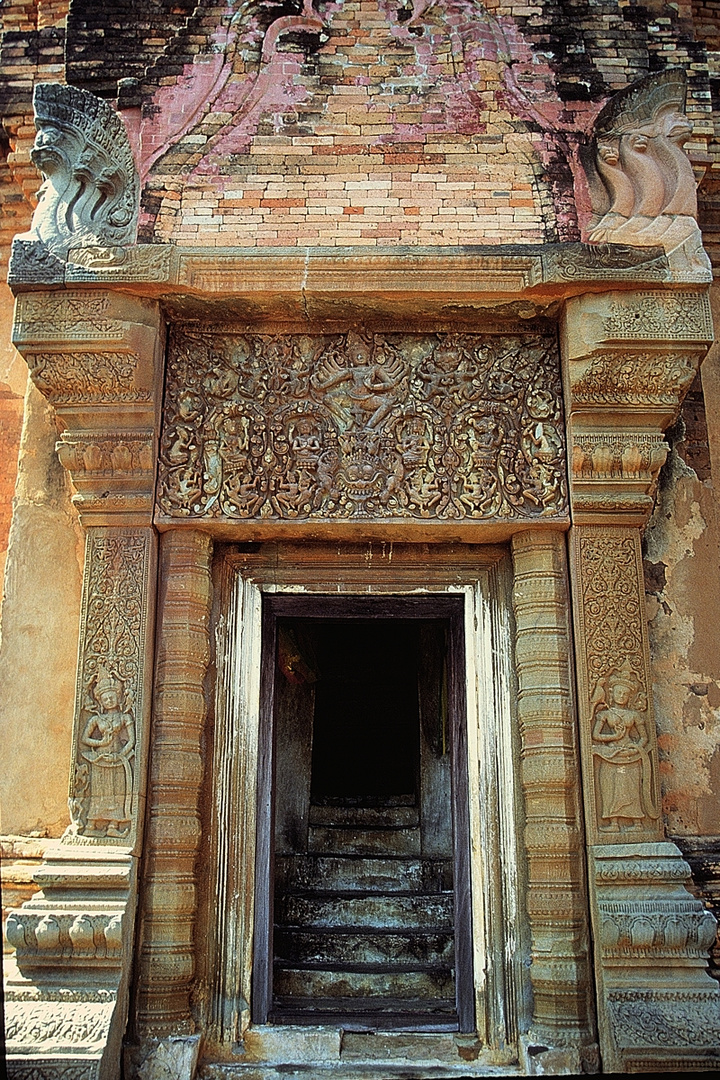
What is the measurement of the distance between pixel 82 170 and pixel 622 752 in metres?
3.67

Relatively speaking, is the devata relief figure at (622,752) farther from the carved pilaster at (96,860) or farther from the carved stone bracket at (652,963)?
the carved pilaster at (96,860)

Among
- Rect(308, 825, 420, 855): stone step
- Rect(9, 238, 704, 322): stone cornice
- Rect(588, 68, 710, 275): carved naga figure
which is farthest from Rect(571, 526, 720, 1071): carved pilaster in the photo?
Rect(308, 825, 420, 855): stone step

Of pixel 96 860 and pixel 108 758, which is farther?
pixel 108 758

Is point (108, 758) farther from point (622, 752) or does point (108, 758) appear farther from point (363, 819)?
point (363, 819)

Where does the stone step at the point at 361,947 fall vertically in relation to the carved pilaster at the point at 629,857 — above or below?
below

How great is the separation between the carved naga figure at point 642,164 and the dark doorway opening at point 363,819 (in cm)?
199

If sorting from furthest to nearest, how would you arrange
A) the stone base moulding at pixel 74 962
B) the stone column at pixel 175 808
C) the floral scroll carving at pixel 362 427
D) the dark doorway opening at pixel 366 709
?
the dark doorway opening at pixel 366 709 → the floral scroll carving at pixel 362 427 → the stone column at pixel 175 808 → the stone base moulding at pixel 74 962

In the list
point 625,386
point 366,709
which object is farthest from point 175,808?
point 366,709

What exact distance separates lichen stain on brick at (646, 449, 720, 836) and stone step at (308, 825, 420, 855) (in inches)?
150

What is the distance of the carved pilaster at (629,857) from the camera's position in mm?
3824

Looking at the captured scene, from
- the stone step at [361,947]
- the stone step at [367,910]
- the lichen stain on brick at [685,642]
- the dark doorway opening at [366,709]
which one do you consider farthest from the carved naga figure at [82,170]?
the dark doorway opening at [366,709]

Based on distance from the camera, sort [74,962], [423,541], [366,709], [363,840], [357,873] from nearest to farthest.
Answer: [74,962] → [423,541] → [357,873] → [363,840] → [366,709]

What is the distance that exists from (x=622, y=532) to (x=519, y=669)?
2.61 ft

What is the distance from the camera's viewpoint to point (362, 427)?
4676 millimetres
